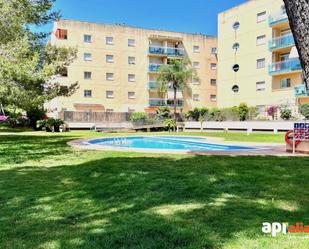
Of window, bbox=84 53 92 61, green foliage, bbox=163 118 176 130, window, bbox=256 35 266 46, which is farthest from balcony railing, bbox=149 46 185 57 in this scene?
green foliage, bbox=163 118 176 130

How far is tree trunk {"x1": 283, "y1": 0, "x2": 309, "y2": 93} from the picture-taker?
2.44 m

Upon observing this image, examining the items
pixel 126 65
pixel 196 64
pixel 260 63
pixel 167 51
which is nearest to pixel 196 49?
pixel 196 64

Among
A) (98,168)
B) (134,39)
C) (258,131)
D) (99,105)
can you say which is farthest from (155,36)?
(98,168)

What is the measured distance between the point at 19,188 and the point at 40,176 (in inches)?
52.6

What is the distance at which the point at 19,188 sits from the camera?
20.7 ft

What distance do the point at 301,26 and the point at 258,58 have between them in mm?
38544

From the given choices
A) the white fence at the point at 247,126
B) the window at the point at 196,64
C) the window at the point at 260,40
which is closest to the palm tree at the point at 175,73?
the white fence at the point at 247,126

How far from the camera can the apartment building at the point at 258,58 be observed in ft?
115

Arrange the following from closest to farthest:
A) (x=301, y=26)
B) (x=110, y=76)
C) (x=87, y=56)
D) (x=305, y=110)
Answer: (x=301, y=26)
(x=305, y=110)
(x=87, y=56)
(x=110, y=76)

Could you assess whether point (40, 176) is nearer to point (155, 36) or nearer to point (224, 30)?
point (224, 30)

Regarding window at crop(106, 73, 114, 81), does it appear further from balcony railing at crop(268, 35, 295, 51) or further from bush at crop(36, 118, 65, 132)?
balcony railing at crop(268, 35, 295, 51)

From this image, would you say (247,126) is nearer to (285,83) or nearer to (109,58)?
(285,83)

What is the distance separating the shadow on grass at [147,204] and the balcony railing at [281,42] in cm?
2911

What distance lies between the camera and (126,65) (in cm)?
4681
